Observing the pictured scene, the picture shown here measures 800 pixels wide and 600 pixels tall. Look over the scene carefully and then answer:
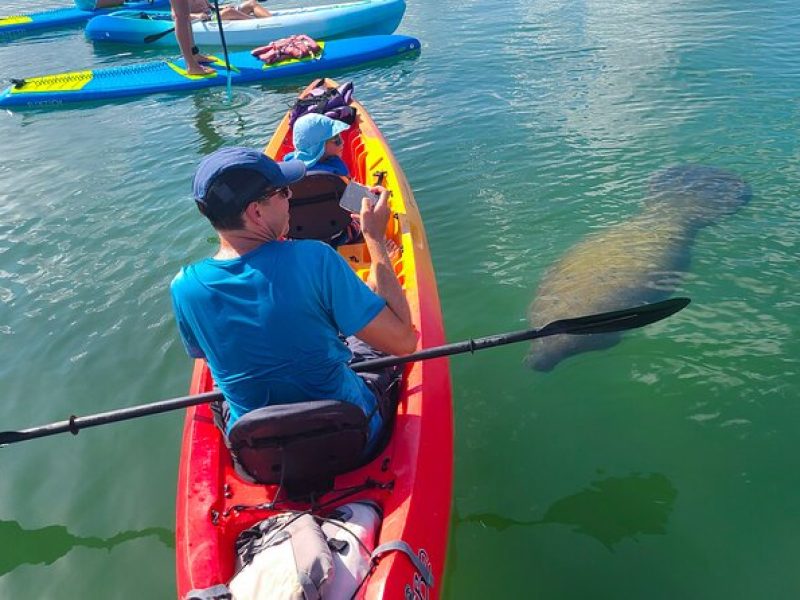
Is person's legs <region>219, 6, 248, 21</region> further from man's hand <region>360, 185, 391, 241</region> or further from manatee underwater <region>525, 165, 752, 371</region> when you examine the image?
man's hand <region>360, 185, 391, 241</region>

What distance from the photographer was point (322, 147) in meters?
5.12

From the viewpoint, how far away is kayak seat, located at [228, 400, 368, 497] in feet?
8.12

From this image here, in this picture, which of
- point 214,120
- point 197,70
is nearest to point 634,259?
point 214,120

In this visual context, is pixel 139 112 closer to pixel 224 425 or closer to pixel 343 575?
pixel 224 425

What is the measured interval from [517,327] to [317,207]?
6.06 feet

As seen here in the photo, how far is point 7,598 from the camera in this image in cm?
353

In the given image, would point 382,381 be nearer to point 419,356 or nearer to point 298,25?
point 419,356

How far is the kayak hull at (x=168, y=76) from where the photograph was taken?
Answer: 1248 cm

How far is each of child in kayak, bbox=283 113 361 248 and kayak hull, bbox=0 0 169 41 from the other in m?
18.7

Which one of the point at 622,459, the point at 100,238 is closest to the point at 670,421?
the point at 622,459

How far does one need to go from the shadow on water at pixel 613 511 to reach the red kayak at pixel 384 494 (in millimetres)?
716

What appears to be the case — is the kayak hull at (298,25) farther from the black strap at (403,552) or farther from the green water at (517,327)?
the black strap at (403,552)

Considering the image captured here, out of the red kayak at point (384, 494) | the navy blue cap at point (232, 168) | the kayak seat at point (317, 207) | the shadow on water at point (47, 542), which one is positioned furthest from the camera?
the kayak seat at point (317, 207)

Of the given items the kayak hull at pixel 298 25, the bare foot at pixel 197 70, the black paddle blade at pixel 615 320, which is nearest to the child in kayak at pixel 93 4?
the kayak hull at pixel 298 25
